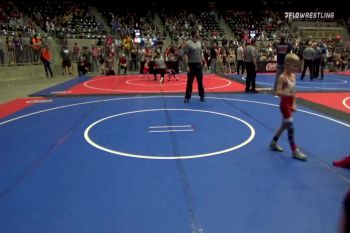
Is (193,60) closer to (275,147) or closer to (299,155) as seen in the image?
(275,147)

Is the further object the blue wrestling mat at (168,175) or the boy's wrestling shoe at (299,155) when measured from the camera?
the boy's wrestling shoe at (299,155)

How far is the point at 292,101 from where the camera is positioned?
17.2 feet

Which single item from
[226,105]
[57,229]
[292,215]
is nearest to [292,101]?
[292,215]

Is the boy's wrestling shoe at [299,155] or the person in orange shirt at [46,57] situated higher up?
the person in orange shirt at [46,57]

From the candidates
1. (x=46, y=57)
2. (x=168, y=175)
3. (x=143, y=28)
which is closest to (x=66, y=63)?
(x=46, y=57)

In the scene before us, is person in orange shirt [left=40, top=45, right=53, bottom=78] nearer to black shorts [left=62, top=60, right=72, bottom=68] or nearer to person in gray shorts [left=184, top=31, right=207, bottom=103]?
black shorts [left=62, top=60, right=72, bottom=68]

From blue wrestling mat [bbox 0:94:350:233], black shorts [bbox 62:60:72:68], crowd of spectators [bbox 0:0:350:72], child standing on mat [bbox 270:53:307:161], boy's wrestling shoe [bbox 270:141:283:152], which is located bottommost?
blue wrestling mat [bbox 0:94:350:233]

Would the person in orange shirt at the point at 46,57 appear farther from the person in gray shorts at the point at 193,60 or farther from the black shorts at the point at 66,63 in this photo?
the person in gray shorts at the point at 193,60

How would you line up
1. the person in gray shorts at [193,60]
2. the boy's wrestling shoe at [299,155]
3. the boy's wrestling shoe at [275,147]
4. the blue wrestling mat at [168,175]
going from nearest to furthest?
the blue wrestling mat at [168,175], the boy's wrestling shoe at [299,155], the boy's wrestling shoe at [275,147], the person in gray shorts at [193,60]

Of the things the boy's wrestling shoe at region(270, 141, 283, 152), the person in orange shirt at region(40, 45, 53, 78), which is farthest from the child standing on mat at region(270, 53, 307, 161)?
the person in orange shirt at region(40, 45, 53, 78)

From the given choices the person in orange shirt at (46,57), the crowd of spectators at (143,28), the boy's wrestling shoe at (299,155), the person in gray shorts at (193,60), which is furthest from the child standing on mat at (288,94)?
the person in orange shirt at (46,57)

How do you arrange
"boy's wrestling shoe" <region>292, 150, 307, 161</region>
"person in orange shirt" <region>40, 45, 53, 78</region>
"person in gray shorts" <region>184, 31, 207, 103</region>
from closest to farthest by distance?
"boy's wrestling shoe" <region>292, 150, 307, 161</region> < "person in gray shorts" <region>184, 31, 207, 103</region> < "person in orange shirt" <region>40, 45, 53, 78</region>

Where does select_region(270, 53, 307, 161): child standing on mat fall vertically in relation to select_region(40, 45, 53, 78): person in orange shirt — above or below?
below

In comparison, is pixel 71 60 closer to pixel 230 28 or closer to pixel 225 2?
pixel 230 28
